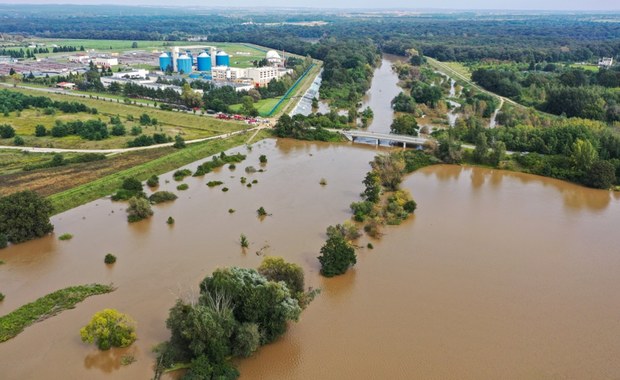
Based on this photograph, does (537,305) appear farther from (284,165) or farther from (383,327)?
(284,165)

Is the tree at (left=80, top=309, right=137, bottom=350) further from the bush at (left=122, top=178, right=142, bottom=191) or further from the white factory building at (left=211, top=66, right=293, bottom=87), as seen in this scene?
the white factory building at (left=211, top=66, right=293, bottom=87)

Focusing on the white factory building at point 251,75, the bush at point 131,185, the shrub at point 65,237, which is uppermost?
the white factory building at point 251,75

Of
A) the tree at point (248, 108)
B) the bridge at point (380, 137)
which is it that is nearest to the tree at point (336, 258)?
the bridge at point (380, 137)

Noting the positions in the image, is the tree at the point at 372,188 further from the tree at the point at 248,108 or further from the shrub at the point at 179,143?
the tree at the point at 248,108

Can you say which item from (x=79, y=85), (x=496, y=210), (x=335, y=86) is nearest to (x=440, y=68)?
(x=335, y=86)

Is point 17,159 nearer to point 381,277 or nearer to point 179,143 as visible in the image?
point 179,143

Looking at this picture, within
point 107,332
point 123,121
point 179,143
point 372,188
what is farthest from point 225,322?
point 123,121
